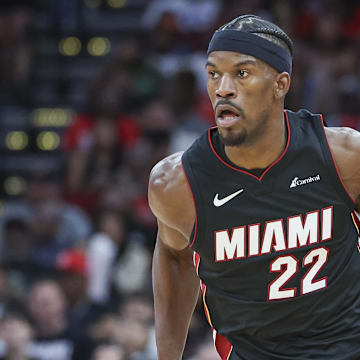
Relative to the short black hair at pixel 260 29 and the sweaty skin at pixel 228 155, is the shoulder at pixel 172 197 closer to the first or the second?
the sweaty skin at pixel 228 155

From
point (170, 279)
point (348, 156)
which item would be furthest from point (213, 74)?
point (170, 279)

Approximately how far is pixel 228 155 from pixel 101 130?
4.98 metres

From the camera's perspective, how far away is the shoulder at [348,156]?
301 cm

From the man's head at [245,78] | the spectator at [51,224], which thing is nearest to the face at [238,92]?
the man's head at [245,78]

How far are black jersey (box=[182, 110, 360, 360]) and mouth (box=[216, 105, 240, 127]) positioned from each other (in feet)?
0.75

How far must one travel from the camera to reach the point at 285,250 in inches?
117

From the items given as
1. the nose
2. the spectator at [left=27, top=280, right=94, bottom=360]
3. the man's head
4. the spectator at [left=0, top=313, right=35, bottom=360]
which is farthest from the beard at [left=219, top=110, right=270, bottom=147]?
the spectator at [left=0, top=313, right=35, bottom=360]

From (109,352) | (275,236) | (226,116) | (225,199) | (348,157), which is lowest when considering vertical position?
(109,352)

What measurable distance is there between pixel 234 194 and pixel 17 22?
6847mm

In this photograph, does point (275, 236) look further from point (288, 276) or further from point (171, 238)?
point (171, 238)

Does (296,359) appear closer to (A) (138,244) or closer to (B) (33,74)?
(A) (138,244)

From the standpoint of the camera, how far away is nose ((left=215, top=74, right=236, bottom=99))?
2840 mm

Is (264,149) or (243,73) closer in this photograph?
(243,73)

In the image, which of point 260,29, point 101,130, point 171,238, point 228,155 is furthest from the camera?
point 101,130
